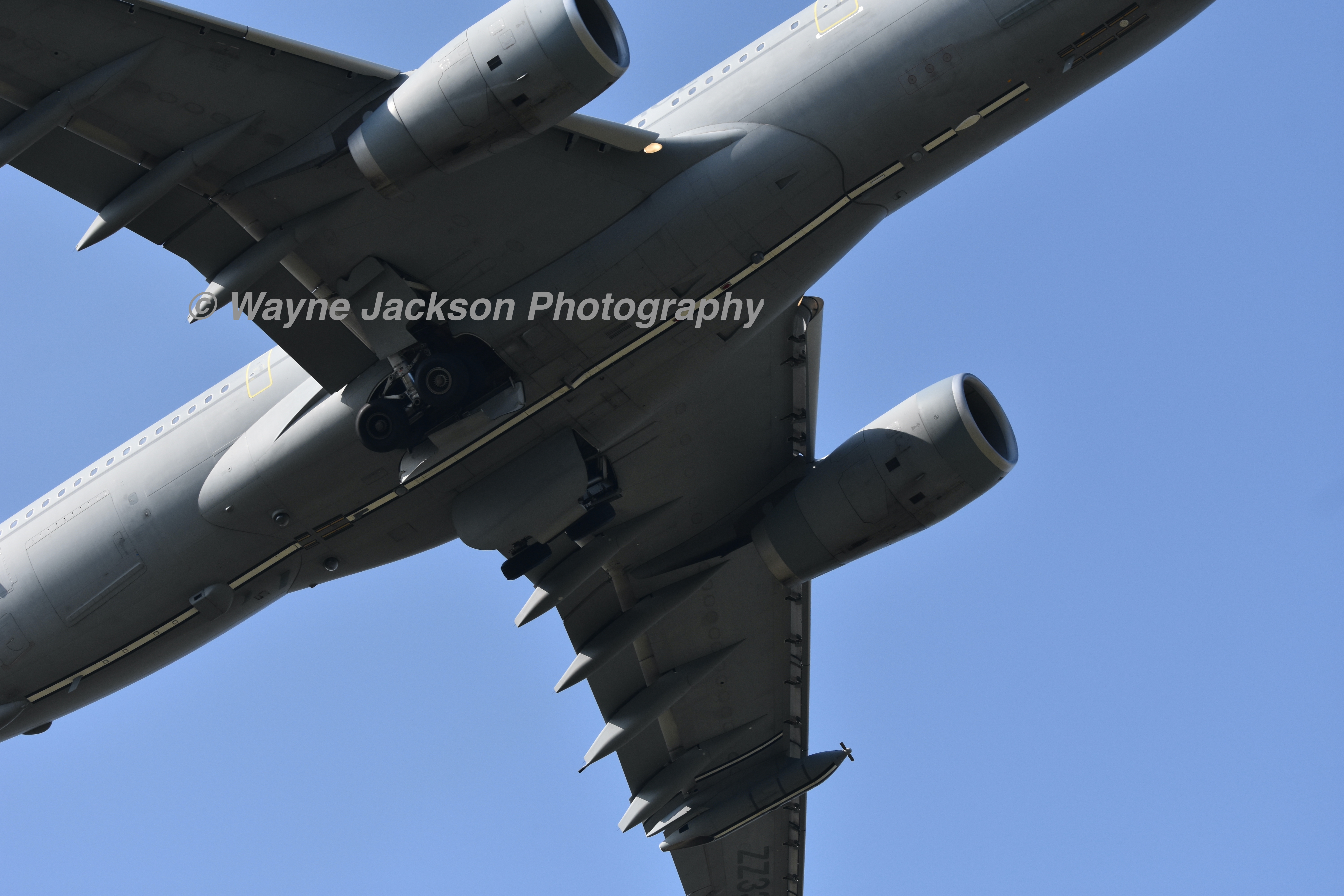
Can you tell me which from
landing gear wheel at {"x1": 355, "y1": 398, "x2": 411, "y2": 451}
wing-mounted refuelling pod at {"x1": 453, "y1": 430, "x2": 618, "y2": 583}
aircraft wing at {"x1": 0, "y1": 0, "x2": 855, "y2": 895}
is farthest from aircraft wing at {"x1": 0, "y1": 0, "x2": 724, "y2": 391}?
wing-mounted refuelling pod at {"x1": 453, "y1": 430, "x2": 618, "y2": 583}

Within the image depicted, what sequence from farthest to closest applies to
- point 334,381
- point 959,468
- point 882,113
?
point 959,468 < point 334,381 < point 882,113

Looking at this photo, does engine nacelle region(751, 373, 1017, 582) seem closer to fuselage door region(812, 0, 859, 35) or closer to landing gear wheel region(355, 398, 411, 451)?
fuselage door region(812, 0, 859, 35)

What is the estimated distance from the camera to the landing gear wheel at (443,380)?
1723 cm

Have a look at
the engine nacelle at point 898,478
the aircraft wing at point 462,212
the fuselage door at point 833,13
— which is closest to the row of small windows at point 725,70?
the fuselage door at point 833,13

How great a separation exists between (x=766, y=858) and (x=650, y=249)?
1610 centimetres

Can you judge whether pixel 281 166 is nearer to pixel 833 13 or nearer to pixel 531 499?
pixel 531 499

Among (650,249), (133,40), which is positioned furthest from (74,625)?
(650,249)

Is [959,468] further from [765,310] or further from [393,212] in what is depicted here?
[393,212]

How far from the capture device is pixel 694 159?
667 inches

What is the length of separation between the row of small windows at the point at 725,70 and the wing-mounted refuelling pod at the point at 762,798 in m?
14.2

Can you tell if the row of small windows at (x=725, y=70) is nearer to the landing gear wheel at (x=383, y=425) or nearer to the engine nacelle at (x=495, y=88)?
the engine nacelle at (x=495, y=88)

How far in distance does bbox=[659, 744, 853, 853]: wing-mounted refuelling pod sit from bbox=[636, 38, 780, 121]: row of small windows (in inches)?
557

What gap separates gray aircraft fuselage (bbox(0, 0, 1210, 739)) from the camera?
16.7 metres

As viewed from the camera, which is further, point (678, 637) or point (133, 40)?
point (678, 637)
